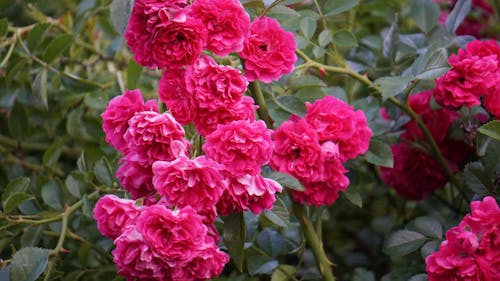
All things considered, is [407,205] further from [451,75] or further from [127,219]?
[127,219]

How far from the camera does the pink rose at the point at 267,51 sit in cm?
98

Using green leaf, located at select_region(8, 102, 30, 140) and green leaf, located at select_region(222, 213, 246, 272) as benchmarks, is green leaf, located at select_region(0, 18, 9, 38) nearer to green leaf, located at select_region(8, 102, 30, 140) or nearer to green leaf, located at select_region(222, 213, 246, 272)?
green leaf, located at select_region(8, 102, 30, 140)

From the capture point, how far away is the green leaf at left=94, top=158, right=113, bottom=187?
1.21m

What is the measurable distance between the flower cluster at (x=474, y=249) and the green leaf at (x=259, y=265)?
Answer: 295 millimetres

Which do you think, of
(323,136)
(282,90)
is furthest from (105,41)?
(323,136)

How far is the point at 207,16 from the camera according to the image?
0.93 m

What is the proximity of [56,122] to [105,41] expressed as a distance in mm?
292

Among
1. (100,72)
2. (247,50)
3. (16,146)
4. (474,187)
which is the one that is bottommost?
(16,146)

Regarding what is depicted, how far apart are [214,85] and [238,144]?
9 cm

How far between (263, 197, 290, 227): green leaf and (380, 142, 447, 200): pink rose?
1.34ft

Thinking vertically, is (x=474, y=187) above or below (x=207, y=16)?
below

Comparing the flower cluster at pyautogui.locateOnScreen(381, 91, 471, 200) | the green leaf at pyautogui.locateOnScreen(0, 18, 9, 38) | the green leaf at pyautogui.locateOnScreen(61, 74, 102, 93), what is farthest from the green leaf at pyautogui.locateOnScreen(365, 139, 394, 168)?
the green leaf at pyautogui.locateOnScreen(0, 18, 9, 38)

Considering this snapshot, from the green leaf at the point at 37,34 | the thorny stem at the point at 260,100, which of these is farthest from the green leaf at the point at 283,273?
the green leaf at the point at 37,34

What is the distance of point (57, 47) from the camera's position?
136cm
